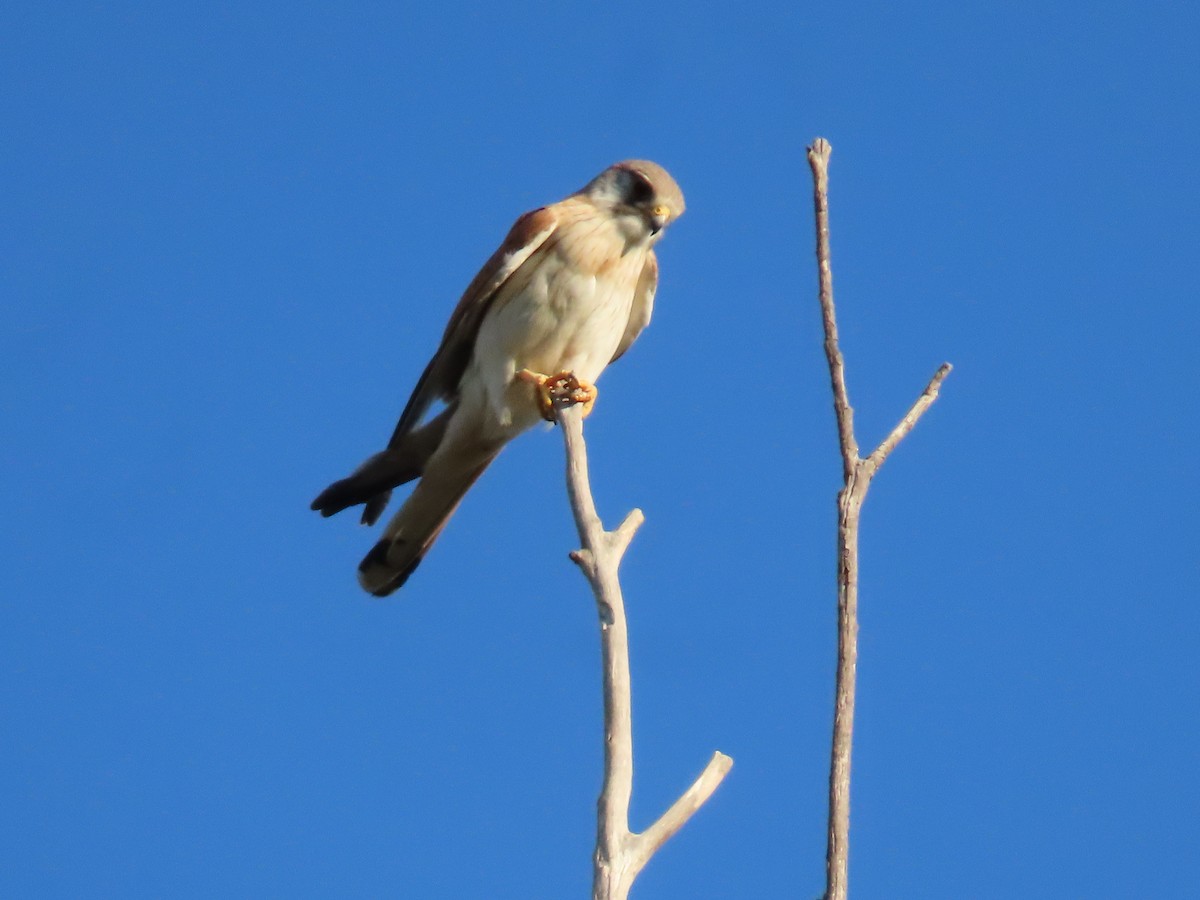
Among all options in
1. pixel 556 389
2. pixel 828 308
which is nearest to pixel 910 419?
pixel 828 308

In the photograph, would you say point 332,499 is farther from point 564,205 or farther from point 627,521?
point 627,521

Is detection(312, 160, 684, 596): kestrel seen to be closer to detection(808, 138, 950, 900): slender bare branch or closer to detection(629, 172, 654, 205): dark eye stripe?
detection(629, 172, 654, 205): dark eye stripe

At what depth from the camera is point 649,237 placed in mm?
4820

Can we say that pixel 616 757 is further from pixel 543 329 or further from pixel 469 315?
pixel 469 315

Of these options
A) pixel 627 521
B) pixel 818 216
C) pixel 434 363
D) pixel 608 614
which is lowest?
pixel 608 614

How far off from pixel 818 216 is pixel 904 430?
408 millimetres

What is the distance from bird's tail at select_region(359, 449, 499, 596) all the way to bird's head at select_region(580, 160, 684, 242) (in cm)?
83

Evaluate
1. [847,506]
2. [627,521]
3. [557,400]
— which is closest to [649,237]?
[557,400]

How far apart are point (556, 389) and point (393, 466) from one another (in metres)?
0.59

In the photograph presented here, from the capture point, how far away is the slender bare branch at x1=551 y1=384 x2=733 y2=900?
2488 mm

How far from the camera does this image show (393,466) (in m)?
4.80

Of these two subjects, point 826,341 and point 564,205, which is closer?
point 826,341

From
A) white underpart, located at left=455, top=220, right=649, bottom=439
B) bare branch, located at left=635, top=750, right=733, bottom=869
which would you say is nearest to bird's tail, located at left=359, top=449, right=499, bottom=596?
white underpart, located at left=455, top=220, right=649, bottom=439

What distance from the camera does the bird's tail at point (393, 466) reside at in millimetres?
4738
